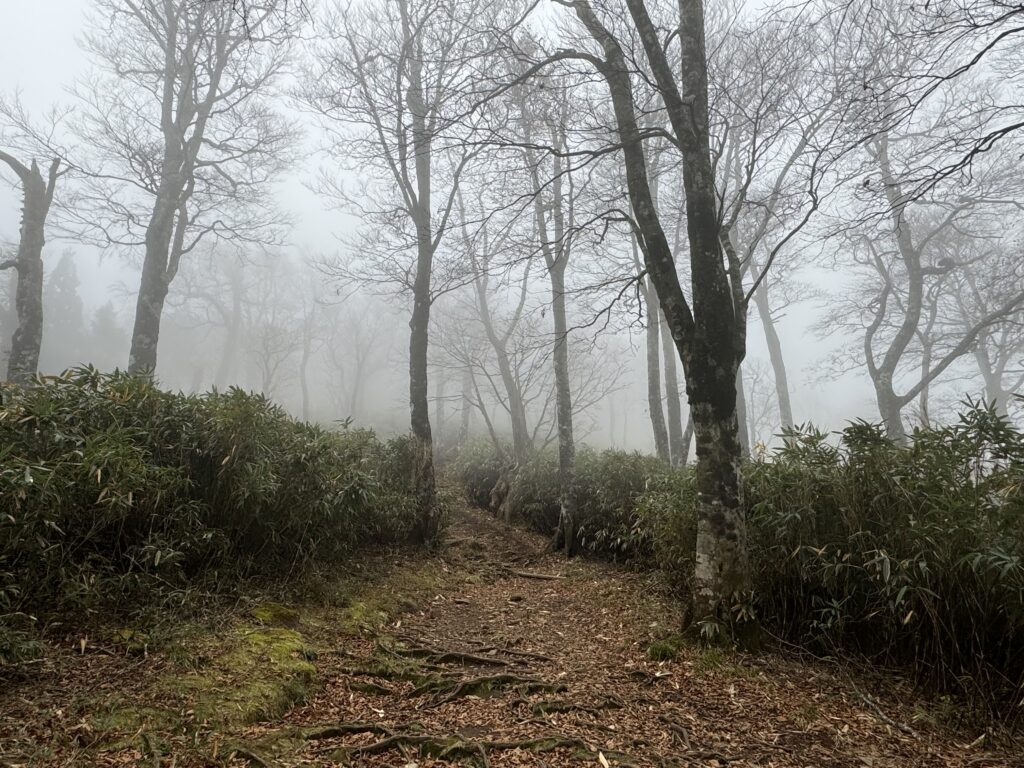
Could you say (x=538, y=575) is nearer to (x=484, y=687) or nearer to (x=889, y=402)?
(x=484, y=687)

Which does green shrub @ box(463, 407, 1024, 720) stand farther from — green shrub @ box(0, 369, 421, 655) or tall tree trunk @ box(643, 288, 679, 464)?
tall tree trunk @ box(643, 288, 679, 464)

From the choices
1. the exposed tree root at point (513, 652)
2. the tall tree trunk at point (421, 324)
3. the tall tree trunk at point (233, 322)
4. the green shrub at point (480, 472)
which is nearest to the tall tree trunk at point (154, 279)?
the tall tree trunk at point (421, 324)

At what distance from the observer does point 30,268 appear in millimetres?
8727

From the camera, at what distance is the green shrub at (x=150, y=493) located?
3137mm

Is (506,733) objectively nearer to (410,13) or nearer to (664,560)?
(664,560)

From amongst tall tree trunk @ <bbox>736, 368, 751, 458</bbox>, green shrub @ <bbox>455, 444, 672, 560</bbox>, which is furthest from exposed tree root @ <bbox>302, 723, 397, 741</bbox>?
tall tree trunk @ <bbox>736, 368, 751, 458</bbox>

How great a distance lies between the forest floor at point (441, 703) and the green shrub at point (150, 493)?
423 mm

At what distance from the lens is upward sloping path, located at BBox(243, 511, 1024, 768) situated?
270 centimetres

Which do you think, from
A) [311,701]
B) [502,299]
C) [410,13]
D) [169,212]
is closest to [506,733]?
[311,701]

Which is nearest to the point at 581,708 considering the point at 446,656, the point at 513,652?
the point at 513,652

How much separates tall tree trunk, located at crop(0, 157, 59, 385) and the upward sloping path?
25.5 ft

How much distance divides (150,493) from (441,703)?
2434 millimetres

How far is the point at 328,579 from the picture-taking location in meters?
5.05

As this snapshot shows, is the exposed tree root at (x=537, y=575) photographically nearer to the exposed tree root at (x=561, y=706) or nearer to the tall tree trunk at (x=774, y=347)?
the exposed tree root at (x=561, y=706)
